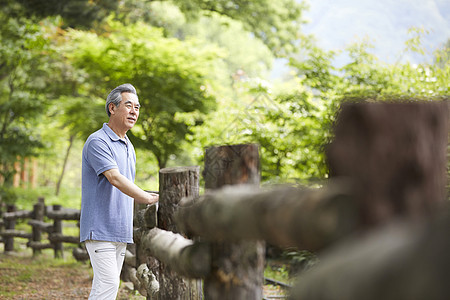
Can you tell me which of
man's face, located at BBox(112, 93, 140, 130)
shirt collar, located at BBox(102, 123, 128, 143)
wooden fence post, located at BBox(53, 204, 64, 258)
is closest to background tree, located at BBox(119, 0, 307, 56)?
wooden fence post, located at BBox(53, 204, 64, 258)

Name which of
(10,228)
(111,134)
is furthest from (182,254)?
(10,228)

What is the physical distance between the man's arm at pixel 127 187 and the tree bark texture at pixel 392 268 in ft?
7.72

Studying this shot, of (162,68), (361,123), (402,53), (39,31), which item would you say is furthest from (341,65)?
(361,123)

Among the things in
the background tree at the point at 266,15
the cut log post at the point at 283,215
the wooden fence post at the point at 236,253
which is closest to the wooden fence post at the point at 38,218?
the background tree at the point at 266,15

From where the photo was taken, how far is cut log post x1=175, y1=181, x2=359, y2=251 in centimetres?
117

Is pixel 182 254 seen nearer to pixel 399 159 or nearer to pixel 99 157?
pixel 399 159

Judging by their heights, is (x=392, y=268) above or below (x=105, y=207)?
below

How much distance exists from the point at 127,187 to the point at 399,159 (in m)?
2.44

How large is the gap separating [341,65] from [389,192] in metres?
10.8

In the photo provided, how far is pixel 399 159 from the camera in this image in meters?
1.10

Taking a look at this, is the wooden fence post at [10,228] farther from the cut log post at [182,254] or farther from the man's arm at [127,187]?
the cut log post at [182,254]

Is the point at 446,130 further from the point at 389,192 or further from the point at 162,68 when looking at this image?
the point at 162,68

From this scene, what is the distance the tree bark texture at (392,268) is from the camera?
83 centimetres

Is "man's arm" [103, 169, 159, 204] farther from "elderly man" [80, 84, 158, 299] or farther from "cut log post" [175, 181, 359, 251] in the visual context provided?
"cut log post" [175, 181, 359, 251]
